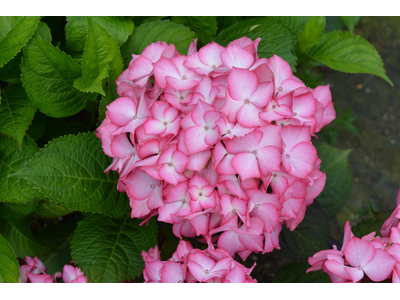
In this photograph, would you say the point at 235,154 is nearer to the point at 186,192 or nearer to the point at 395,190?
the point at 186,192

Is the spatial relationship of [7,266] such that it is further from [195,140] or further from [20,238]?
[195,140]

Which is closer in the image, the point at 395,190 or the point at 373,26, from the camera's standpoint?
the point at 395,190

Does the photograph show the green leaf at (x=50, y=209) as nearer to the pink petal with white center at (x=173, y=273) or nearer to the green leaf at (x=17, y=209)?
the green leaf at (x=17, y=209)

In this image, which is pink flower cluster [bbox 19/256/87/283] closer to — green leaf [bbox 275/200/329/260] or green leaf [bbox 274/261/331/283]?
green leaf [bbox 275/200/329/260]

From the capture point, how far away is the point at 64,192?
2.67ft

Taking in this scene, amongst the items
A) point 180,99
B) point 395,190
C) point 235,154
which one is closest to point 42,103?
point 180,99

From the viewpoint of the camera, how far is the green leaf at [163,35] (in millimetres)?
967

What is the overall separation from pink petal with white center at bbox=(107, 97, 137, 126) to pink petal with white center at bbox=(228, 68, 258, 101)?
208mm

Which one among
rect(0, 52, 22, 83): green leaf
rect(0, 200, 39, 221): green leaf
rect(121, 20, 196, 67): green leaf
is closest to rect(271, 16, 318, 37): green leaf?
rect(121, 20, 196, 67): green leaf

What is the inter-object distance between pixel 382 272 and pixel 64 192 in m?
0.64

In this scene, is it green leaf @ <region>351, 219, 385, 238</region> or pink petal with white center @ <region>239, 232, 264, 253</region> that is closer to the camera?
pink petal with white center @ <region>239, 232, 264, 253</region>

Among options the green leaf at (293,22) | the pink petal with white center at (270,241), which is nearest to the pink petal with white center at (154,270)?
the pink petal with white center at (270,241)

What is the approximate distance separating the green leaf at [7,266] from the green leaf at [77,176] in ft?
0.59

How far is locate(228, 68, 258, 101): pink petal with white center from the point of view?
687mm
